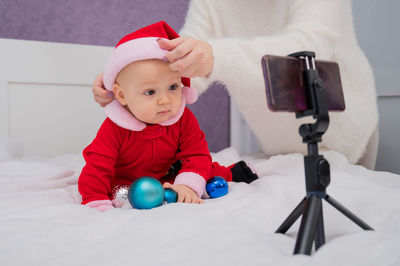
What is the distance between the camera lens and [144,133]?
0.88 meters

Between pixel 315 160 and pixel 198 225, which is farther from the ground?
pixel 315 160

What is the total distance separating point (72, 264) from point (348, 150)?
44.3 inches

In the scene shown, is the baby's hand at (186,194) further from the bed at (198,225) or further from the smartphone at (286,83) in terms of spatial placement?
the smartphone at (286,83)

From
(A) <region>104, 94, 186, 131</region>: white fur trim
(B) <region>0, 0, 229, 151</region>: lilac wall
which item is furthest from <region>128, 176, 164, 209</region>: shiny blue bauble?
(B) <region>0, 0, 229, 151</region>: lilac wall

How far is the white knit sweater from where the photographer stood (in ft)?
3.28

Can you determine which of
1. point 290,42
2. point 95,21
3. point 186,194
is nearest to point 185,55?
point 186,194

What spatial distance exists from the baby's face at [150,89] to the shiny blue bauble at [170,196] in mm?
168

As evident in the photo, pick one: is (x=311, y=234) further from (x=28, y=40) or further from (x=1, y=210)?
(x=28, y=40)

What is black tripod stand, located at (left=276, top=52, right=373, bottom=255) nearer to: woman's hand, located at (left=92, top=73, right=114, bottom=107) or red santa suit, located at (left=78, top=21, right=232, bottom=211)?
red santa suit, located at (left=78, top=21, right=232, bottom=211)

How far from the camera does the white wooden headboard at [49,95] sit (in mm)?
1865

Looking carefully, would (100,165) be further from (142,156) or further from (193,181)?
(193,181)

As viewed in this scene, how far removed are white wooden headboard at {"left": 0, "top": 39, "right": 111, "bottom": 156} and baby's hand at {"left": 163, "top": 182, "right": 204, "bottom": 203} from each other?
134 cm

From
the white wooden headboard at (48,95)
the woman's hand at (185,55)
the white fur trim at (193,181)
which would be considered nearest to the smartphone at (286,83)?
the woman's hand at (185,55)

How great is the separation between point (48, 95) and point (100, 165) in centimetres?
129
